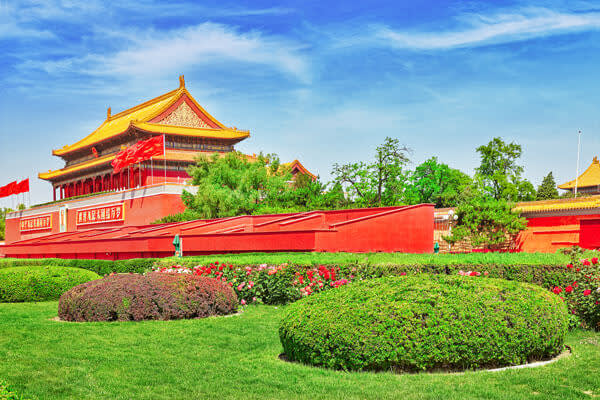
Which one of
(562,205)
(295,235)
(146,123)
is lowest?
(295,235)

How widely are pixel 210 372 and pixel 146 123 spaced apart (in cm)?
3298

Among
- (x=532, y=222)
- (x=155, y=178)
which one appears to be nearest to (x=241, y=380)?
(x=532, y=222)

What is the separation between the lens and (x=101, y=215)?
121ft

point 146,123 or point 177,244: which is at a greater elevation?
point 146,123

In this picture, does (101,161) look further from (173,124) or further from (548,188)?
(548,188)

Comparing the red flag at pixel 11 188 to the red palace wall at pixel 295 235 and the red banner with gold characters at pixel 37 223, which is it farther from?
the red palace wall at pixel 295 235

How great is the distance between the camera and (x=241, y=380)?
5.48m

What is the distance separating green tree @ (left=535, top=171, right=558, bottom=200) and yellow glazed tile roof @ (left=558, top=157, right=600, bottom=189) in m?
0.96

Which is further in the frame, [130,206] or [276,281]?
[130,206]

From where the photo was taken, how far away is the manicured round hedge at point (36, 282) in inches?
503

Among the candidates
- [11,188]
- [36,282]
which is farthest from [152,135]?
[36,282]

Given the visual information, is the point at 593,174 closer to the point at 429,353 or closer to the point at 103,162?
the point at 103,162

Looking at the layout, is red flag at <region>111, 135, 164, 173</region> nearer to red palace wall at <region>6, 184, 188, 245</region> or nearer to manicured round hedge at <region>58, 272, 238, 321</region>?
red palace wall at <region>6, 184, 188, 245</region>

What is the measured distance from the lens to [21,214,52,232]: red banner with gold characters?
43.4 meters
